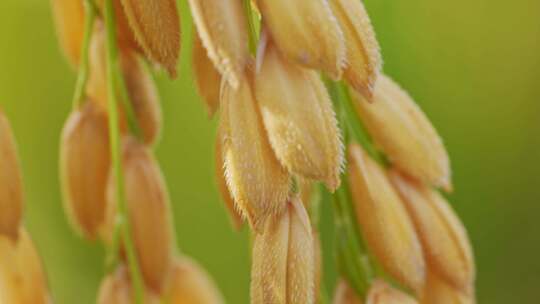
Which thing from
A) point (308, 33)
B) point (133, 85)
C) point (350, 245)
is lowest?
point (350, 245)

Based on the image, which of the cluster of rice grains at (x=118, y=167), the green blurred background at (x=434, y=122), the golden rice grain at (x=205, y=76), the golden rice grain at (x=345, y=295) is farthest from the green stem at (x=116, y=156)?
the green blurred background at (x=434, y=122)

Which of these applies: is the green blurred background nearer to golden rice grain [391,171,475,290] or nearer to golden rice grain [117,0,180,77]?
golden rice grain [391,171,475,290]

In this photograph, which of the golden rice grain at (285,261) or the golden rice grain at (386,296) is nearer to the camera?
the golden rice grain at (285,261)

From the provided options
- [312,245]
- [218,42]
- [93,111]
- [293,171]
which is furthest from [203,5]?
[93,111]

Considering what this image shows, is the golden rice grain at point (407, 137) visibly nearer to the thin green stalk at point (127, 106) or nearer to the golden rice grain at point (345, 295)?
the golden rice grain at point (345, 295)

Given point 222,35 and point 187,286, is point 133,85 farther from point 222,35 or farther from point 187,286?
point 222,35

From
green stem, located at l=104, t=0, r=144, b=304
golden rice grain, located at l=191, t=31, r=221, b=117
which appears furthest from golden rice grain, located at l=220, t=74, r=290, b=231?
green stem, located at l=104, t=0, r=144, b=304

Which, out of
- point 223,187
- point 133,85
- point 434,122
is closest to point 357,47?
point 223,187

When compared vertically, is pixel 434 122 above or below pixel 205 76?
below
